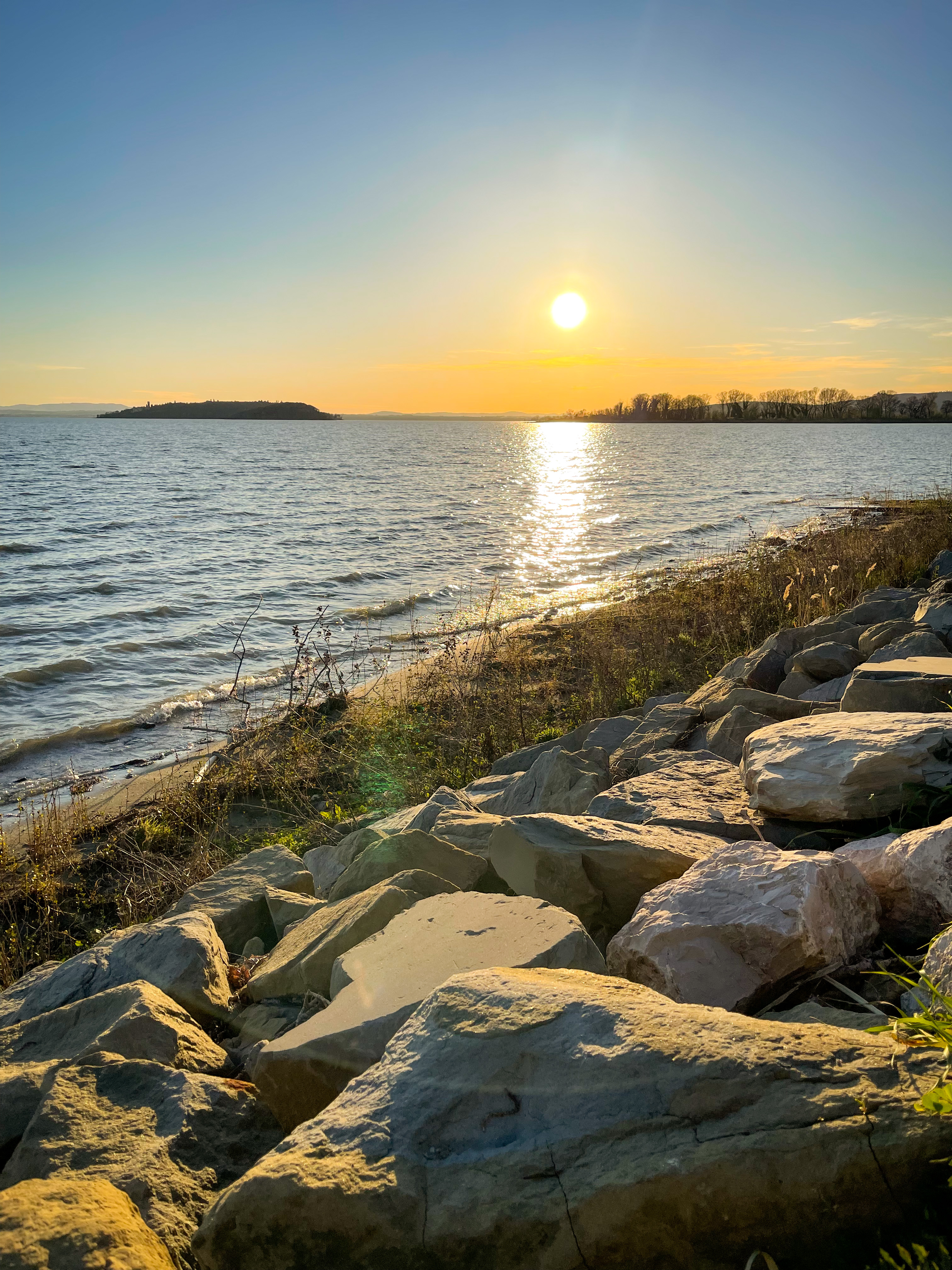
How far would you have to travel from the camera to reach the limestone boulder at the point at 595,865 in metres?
3.38

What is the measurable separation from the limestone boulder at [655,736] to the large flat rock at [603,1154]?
140 inches

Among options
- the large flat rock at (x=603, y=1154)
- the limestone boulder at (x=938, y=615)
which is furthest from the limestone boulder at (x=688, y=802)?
the limestone boulder at (x=938, y=615)

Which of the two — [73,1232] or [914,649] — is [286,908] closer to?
[73,1232]

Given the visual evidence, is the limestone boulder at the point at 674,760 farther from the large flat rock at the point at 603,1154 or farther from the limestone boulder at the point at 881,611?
the limestone boulder at the point at 881,611

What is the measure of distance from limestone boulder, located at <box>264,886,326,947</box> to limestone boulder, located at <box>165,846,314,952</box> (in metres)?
0.03

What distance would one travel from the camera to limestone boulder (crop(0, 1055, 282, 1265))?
2.11 metres

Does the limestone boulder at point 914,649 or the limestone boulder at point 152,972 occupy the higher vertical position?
the limestone boulder at point 914,649

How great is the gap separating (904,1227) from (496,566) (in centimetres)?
2122

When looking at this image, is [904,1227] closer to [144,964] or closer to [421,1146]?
[421,1146]

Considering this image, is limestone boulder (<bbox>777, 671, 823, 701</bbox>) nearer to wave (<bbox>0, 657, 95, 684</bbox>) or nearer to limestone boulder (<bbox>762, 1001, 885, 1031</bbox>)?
limestone boulder (<bbox>762, 1001, 885, 1031</bbox>)

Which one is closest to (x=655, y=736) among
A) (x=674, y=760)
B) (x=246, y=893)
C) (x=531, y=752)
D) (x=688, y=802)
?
(x=674, y=760)

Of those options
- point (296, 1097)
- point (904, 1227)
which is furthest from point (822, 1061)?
point (296, 1097)

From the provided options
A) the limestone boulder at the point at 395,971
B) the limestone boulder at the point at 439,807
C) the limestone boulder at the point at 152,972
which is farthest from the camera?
the limestone boulder at the point at 439,807

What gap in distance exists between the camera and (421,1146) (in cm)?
178
